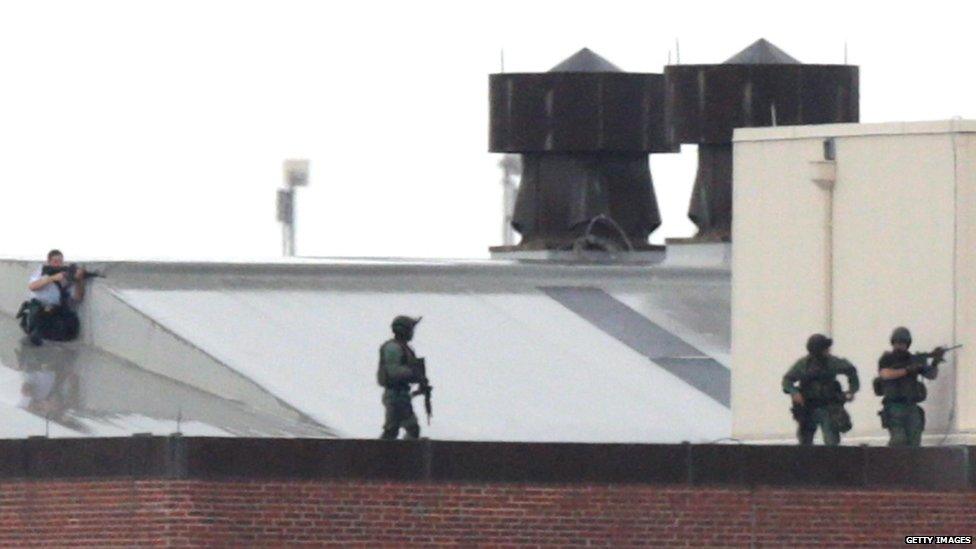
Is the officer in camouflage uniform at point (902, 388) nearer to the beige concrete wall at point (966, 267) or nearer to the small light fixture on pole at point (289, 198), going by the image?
the beige concrete wall at point (966, 267)

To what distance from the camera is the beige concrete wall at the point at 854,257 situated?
38.9m

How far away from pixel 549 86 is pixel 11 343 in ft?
50.1

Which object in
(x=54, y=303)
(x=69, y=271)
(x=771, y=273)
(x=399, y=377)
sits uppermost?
(x=69, y=271)

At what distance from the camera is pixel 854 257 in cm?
3981

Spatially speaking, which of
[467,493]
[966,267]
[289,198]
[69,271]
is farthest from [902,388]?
[289,198]

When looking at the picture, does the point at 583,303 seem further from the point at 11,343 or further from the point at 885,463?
the point at 885,463

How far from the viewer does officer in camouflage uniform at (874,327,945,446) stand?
123 feet

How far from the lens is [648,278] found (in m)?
52.3

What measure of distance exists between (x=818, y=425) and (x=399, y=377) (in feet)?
14.8

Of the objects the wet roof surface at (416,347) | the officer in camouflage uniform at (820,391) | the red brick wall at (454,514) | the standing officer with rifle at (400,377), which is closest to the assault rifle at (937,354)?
the officer in camouflage uniform at (820,391)

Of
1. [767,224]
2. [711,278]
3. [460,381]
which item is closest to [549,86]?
[711,278]

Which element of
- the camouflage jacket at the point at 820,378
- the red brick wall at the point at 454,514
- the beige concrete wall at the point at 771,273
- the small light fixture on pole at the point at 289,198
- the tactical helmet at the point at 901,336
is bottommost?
the red brick wall at the point at 454,514

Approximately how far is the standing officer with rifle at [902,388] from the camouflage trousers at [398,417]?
491 cm

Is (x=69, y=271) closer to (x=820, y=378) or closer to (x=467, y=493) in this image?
(x=467, y=493)
